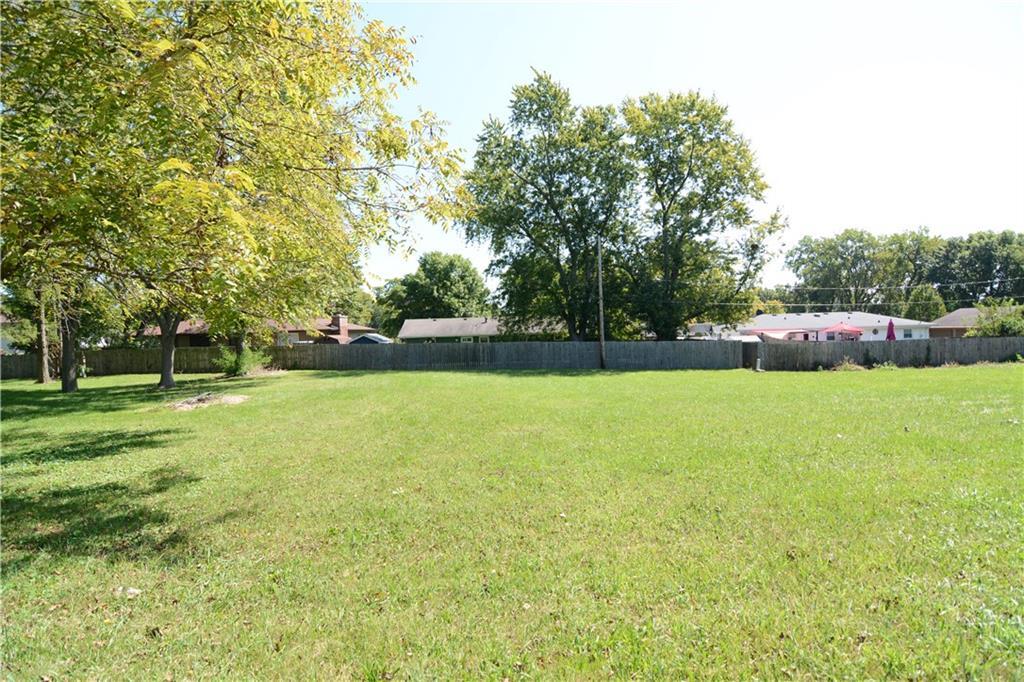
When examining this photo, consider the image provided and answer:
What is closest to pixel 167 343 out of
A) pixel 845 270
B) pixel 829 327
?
pixel 829 327

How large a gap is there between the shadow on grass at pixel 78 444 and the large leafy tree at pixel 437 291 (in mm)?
46724

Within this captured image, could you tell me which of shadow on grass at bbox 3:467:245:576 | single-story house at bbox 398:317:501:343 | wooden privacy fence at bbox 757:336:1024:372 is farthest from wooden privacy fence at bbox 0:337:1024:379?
shadow on grass at bbox 3:467:245:576

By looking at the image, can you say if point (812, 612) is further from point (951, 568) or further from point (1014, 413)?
point (1014, 413)

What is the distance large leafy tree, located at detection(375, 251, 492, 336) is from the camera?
58.0 metres

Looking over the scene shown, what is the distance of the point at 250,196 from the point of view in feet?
20.1

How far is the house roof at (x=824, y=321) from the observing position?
4606 cm

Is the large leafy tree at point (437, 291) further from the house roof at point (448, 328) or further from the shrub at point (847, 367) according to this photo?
the shrub at point (847, 367)

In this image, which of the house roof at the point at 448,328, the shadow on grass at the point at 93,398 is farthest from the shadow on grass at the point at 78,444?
the house roof at the point at 448,328

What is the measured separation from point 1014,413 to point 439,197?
11.3 m

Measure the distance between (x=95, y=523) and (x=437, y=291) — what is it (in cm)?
5315

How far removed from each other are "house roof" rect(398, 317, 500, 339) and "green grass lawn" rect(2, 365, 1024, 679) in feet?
130

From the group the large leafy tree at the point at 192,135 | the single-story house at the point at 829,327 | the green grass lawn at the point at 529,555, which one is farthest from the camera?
the single-story house at the point at 829,327

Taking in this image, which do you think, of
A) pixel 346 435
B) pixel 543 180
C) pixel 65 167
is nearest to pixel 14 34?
pixel 65 167

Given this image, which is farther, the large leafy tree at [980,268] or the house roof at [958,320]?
the large leafy tree at [980,268]
